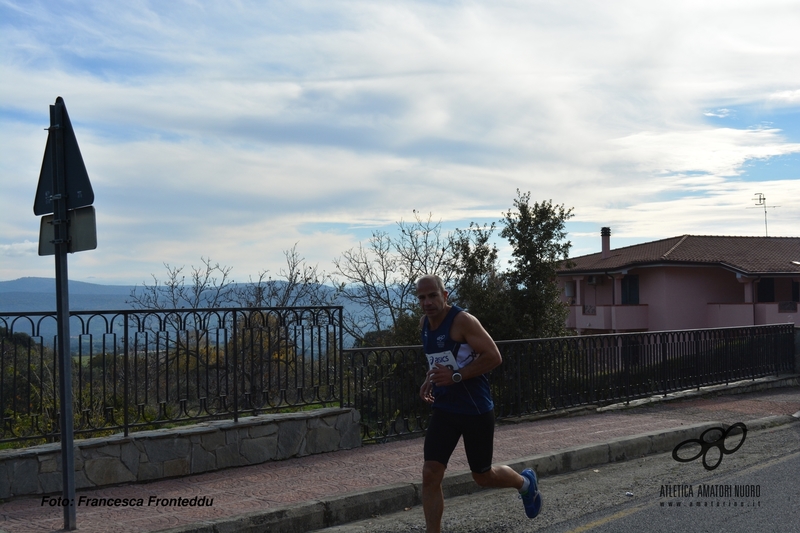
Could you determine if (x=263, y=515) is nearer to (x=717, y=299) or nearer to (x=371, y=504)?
(x=371, y=504)

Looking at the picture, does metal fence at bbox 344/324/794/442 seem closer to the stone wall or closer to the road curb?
the stone wall

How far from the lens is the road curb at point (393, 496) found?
5707mm

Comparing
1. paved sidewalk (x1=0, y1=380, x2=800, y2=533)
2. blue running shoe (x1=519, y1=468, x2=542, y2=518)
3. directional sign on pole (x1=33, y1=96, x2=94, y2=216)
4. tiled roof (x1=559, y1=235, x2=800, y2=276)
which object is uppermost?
tiled roof (x1=559, y1=235, x2=800, y2=276)

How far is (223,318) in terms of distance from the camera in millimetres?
7871

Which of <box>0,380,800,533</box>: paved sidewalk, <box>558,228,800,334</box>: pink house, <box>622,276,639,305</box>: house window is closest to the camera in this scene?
<box>0,380,800,533</box>: paved sidewalk

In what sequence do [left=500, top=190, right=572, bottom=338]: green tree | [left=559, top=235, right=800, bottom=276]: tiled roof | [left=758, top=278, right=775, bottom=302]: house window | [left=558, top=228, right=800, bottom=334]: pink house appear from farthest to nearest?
[left=758, top=278, right=775, bottom=302]: house window, [left=559, top=235, right=800, bottom=276]: tiled roof, [left=558, top=228, right=800, bottom=334]: pink house, [left=500, top=190, right=572, bottom=338]: green tree

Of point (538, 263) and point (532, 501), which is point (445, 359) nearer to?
point (532, 501)

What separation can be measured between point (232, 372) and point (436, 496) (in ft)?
12.2

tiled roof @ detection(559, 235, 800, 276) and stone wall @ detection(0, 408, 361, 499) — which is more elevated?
tiled roof @ detection(559, 235, 800, 276)

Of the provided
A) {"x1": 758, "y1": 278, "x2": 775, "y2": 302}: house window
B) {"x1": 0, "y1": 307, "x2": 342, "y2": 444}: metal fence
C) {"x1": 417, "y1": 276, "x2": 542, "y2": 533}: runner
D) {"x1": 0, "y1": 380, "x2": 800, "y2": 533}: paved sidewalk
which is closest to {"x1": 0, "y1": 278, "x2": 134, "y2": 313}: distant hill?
{"x1": 0, "y1": 307, "x2": 342, "y2": 444}: metal fence

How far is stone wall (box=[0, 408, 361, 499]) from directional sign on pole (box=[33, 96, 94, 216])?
2.23 meters

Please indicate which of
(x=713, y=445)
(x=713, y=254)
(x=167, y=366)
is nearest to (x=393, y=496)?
(x=167, y=366)

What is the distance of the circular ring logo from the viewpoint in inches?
337

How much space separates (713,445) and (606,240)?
36954mm
